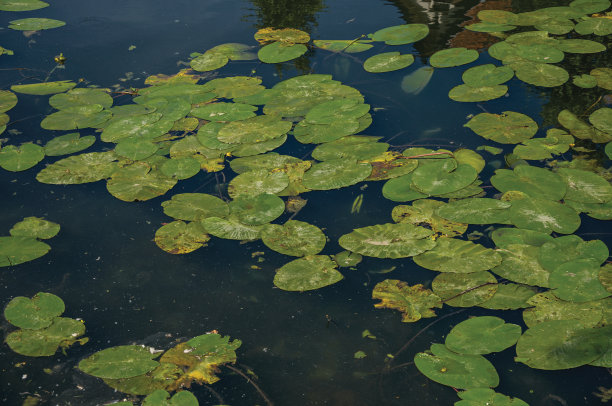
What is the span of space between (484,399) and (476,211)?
957mm

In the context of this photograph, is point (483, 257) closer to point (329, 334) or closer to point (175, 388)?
point (329, 334)

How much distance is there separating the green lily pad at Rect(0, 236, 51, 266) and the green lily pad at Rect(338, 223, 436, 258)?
55.5 inches

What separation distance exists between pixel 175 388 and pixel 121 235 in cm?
96

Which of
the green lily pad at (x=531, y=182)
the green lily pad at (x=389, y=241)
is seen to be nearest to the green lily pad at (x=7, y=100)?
the green lily pad at (x=389, y=241)

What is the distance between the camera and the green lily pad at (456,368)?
182 cm

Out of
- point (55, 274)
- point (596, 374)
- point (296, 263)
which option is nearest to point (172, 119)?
point (55, 274)

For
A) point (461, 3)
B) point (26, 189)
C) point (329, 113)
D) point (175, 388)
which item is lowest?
point (175, 388)

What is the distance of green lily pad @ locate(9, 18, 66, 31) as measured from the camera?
179 inches

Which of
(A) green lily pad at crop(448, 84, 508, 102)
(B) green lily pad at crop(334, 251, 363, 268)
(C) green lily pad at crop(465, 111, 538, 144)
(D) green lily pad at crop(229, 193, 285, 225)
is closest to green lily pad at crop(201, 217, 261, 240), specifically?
(D) green lily pad at crop(229, 193, 285, 225)

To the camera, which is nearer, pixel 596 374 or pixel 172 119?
pixel 596 374

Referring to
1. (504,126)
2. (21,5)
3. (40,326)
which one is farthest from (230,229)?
(21,5)

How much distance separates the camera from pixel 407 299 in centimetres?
216

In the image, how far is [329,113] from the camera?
10.5 ft

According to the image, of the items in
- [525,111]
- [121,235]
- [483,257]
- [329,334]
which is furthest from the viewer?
[525,111]
